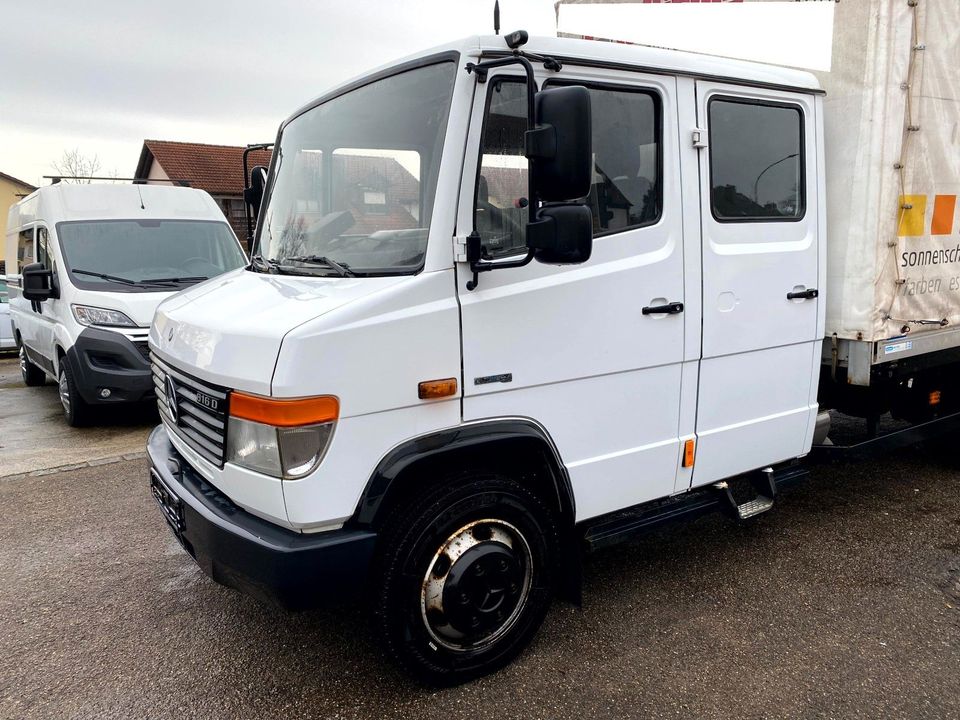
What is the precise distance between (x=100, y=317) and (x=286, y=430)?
16.6 feet

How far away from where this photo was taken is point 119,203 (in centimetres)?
739

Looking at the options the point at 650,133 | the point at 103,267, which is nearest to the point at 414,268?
the point at 650,133

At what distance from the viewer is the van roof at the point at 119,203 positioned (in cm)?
723

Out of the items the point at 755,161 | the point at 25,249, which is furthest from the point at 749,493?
the point at 25,249

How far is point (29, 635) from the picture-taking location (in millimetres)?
3266

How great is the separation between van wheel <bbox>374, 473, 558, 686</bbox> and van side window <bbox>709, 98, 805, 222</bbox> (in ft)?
5.33

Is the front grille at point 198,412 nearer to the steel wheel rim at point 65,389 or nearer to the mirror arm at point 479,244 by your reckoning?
the mirror arm at point 479,244

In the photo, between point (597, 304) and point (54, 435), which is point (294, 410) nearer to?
point (597, 304)

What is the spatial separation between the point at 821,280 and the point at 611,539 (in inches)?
67.6

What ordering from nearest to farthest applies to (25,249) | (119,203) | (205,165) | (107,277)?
(107,277) < (119,203) < (25,249) < (205,165)

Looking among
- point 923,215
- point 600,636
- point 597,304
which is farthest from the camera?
point 923,215

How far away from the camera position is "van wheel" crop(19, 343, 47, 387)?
9.34m

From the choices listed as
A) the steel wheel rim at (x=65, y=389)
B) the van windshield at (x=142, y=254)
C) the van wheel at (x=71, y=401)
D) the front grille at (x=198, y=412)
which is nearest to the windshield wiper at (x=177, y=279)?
the van windshield at (x=142, y=254)

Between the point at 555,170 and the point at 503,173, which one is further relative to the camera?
the point at 503,173
